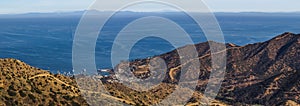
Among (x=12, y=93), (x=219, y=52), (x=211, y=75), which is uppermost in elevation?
(x=219, y=52)

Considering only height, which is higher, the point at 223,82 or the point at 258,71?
the point at 258,71

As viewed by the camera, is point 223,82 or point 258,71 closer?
point 223,82

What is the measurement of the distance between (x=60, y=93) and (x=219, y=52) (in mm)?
103375

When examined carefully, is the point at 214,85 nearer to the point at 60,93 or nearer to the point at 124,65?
the point at 124,65

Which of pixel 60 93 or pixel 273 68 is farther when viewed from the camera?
pixel 273 68

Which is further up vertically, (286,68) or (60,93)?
(286,68)

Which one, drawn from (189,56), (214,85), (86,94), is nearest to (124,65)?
(189,56)

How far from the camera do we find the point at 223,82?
105m

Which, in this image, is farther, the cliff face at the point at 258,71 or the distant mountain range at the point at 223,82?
the cliff face at the point at 258,71

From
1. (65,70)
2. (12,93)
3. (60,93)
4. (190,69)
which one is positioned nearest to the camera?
(12,93)

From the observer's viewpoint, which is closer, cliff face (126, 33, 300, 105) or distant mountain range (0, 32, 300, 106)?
distant mountain range (0, 32, 300, 106)

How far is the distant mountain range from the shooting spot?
3203 centimetres

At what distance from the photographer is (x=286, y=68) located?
111m

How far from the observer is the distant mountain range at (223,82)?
105 ft
